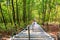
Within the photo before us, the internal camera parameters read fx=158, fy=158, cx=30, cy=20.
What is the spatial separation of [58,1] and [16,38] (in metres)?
2.59

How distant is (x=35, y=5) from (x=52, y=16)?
2.00 feet

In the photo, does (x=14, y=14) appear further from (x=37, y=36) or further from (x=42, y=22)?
(x=37, y=36)

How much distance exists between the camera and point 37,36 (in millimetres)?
2525

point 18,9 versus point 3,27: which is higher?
point 18,9

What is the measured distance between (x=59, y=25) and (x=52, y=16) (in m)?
0.34

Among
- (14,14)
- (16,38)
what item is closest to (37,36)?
(16,38)

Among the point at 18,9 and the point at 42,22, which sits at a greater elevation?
the point at 18,9

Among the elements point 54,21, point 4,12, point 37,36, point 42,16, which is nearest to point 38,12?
point 42,16

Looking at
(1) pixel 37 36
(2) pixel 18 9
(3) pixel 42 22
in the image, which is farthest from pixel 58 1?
(1) pixel 37 36

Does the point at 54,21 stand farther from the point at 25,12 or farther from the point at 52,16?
the point at 25,12

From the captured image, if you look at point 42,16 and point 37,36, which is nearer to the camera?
point 37,36

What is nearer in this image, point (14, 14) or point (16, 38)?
point (16, 38)

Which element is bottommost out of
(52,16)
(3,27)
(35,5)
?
(3,27)

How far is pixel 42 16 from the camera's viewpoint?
15.8ft
